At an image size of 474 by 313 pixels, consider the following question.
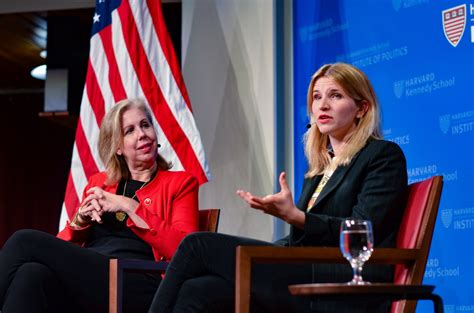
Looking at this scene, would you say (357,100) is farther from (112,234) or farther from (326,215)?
(112,234)

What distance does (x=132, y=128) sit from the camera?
339 cm

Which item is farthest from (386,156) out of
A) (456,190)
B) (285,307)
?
(456,190)

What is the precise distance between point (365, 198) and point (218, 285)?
19.4 inches

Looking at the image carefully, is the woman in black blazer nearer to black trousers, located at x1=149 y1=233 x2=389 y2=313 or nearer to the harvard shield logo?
black trousers, located at x1=149 y1=233 x2=389 y2=313

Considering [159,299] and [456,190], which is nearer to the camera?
[159,299]

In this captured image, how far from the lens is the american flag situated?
13.5 feet

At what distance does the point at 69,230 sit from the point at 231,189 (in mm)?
1605

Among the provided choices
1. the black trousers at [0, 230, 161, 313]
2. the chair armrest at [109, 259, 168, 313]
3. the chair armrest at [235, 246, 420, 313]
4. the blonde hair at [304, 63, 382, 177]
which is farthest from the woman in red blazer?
the chair armrest at [235, 246, 420, 313]

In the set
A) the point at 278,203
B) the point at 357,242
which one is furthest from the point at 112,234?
the point at 357,242

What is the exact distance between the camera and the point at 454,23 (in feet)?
11.0

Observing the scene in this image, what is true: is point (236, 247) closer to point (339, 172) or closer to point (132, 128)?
point (339, 172)

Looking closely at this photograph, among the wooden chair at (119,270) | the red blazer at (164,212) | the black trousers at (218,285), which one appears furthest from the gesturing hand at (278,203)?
the red blazer at (164,212)

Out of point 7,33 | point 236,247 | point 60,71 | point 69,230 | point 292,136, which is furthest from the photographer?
point 7,33

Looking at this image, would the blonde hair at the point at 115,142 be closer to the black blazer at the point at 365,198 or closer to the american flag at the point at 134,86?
the american flag at the point at 134,86
